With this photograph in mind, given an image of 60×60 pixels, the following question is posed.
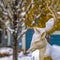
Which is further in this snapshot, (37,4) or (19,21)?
(37,4)

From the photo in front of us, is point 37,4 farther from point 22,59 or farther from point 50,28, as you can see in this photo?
point 50,28

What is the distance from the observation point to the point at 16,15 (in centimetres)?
956

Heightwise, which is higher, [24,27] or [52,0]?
[52,0]

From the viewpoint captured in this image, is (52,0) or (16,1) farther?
(52,0)

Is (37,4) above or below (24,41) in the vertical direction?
above

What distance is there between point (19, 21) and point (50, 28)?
252 inches

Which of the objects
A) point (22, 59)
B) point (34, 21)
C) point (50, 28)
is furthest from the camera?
point (22, 59)

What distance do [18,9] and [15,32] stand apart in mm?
847

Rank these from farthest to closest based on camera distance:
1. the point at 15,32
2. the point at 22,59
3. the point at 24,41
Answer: the point at 24,41 → the point at 22,59 → the point at 15,32

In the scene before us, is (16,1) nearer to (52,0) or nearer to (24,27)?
(24,27)

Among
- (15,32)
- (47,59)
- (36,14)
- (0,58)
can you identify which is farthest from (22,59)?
(47,59)

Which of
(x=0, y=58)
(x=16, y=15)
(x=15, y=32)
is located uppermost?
(x=16, y=15)

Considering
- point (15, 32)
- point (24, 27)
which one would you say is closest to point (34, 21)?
point (24, 27)

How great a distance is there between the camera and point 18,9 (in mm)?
9688
